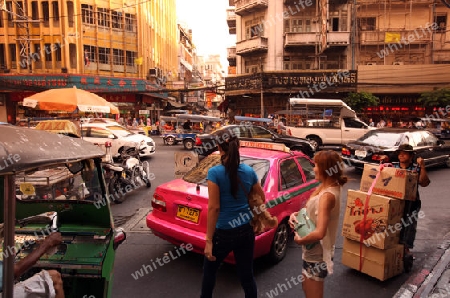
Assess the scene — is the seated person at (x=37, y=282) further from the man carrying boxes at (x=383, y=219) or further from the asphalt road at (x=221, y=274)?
the man carrying boxes at (x=383, y=219)

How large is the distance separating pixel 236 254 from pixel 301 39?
85.5 feet

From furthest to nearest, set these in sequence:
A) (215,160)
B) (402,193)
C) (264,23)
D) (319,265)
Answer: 1. (264,23)
2. (215,160)
3. (402,193)
4. (319,265)

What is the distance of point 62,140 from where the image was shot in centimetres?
243

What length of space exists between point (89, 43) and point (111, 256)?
1200 inches

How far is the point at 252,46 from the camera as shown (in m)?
27.8

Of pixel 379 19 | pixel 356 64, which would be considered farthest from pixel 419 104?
pixel 379 19

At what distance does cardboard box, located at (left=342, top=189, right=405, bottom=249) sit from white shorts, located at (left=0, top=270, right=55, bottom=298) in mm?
3243

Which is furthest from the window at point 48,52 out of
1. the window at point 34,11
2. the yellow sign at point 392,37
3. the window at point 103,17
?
the yellow sign at point 392,37

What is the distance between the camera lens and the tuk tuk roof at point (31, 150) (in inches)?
65.4

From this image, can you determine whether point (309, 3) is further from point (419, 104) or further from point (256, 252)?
point (256, 252)

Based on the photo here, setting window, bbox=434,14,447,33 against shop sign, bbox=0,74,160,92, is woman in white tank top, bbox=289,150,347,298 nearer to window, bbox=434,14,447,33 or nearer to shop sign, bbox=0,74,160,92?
shop sign, bbox=0,74,160,92

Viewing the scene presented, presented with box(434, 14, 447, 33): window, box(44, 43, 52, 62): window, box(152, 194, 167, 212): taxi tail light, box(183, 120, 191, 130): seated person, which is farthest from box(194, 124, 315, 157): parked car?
box(44, 43, 52, 62): window

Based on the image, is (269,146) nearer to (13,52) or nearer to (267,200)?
(267,200)

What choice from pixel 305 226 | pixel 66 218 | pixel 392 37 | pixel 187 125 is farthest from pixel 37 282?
pixel 392 37
